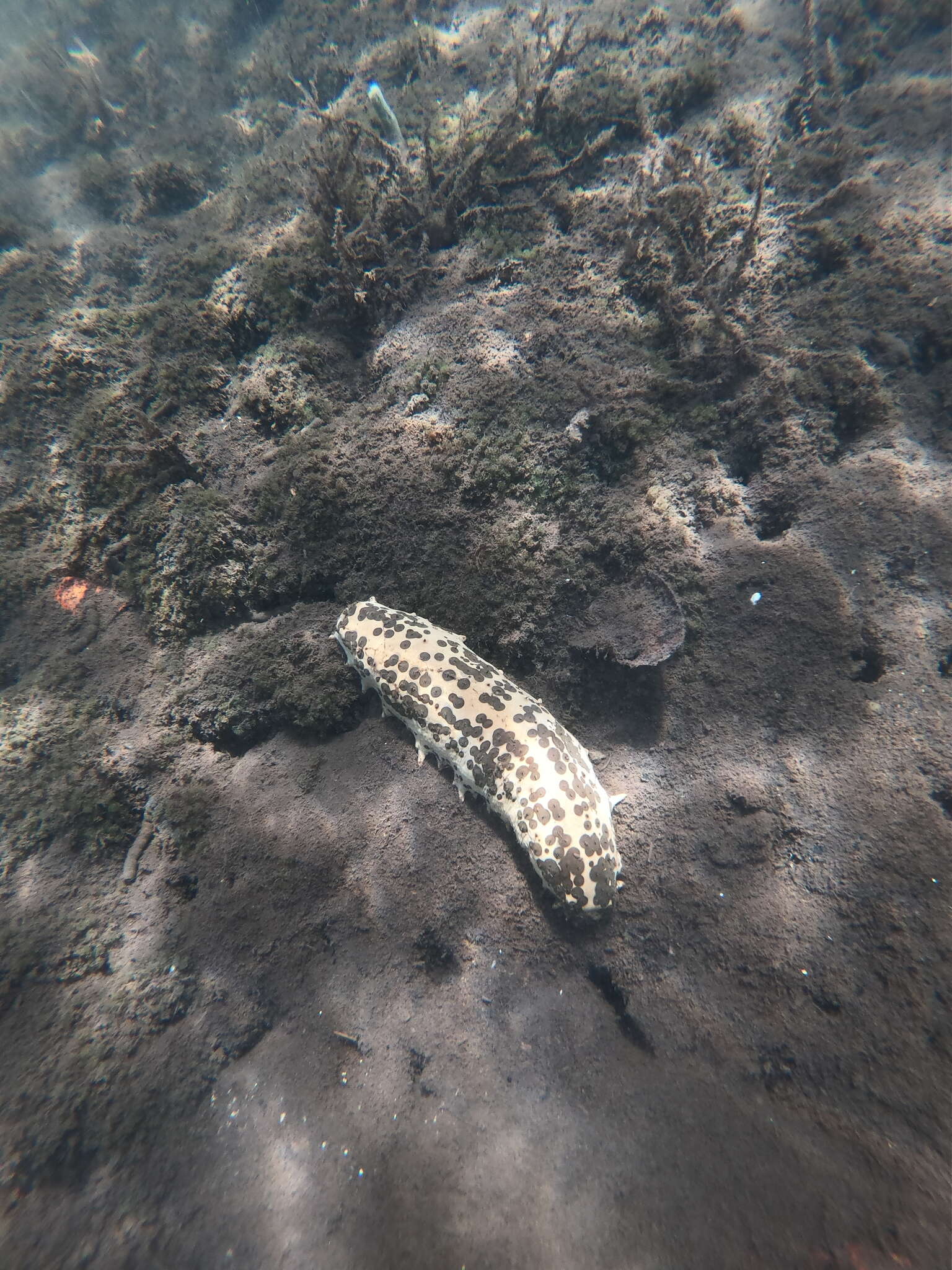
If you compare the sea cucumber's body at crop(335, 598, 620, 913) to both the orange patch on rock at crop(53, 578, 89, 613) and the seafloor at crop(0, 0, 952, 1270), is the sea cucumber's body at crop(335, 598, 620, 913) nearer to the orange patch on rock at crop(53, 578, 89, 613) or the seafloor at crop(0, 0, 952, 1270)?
the seafloor at crop(0, 0, 952, 1270)

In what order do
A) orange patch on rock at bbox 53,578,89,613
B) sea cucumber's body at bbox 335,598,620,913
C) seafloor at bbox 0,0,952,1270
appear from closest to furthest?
seafloor at bbox 0,0,952,1270, sea cucumber's body at bbox 335,598,620,913, orange patch on rock at bbox 53,578,89,613

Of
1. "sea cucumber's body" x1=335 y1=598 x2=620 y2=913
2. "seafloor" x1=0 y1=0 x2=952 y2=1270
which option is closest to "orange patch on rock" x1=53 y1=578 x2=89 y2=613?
"seafloor" x1=0 y1=0 x2=952 y2=1270

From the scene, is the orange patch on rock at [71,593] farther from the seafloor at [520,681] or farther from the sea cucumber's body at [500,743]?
the sea cucumber's body at [500,743]

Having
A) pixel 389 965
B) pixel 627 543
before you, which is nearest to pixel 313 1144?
pixel 389 965

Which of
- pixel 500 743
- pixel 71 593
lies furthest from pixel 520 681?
pixel 71 593

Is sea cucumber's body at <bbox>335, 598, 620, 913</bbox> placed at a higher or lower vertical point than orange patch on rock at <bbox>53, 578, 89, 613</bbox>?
lower

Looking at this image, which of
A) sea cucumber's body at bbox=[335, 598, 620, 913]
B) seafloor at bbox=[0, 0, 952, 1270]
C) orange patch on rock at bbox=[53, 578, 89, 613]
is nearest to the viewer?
seafloor at bbox=[0, 0, 952, 1270]
